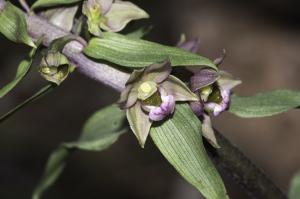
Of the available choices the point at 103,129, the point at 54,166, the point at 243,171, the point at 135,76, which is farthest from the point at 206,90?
the point at 54,166

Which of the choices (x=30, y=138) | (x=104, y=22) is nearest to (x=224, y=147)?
(x=104, y=22)

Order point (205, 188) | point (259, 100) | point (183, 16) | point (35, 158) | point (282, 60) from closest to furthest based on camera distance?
point (205, 188) → point (259, 100) → point (35, 158) → point (282, 60) → point (183, 16)

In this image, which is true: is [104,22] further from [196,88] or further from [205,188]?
[205,188]

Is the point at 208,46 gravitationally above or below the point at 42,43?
below

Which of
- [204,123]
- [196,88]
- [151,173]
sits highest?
[196,88]

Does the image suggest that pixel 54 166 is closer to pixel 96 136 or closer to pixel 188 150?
pixel 96 136

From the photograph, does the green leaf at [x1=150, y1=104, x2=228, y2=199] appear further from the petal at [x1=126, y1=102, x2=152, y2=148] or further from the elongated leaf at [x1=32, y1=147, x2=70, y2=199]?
the elongated leaf at [x1=32, y1=147, x2=70, y2=199]

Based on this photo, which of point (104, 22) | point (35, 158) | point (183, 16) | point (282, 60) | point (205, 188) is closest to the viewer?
point (205, 188)
